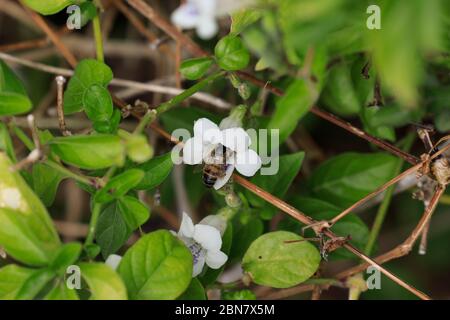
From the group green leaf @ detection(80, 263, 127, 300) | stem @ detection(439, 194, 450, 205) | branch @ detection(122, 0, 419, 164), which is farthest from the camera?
stem @ detection(439, 194, 450, 205)

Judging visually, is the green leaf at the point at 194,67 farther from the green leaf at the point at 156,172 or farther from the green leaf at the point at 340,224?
the green leaf at the point at 340,224

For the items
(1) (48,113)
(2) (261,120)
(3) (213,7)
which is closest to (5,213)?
(3) (213,7)

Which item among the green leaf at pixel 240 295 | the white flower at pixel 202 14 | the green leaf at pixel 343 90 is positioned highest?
the green leaf at pixel 343 90

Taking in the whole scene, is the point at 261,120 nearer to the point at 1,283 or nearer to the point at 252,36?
the point at 252,36

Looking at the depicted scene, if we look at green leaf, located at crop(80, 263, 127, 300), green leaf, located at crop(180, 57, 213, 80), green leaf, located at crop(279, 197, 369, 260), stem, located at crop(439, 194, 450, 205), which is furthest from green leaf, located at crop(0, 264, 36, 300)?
stem, located at crop(439, 194, 450, 205)

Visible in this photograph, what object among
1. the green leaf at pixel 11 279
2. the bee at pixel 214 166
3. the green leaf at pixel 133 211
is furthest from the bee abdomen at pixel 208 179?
the green leaf at pixel 11 279

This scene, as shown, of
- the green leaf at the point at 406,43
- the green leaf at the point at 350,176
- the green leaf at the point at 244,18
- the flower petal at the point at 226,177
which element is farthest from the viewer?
the green leaf at the point at 350,176

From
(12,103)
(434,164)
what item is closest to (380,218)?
(434,164)

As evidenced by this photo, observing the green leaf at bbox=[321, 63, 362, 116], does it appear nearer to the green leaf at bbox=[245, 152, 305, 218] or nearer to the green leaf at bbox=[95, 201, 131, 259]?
the green leaf at bbox=[245, 152, 305, 218]
